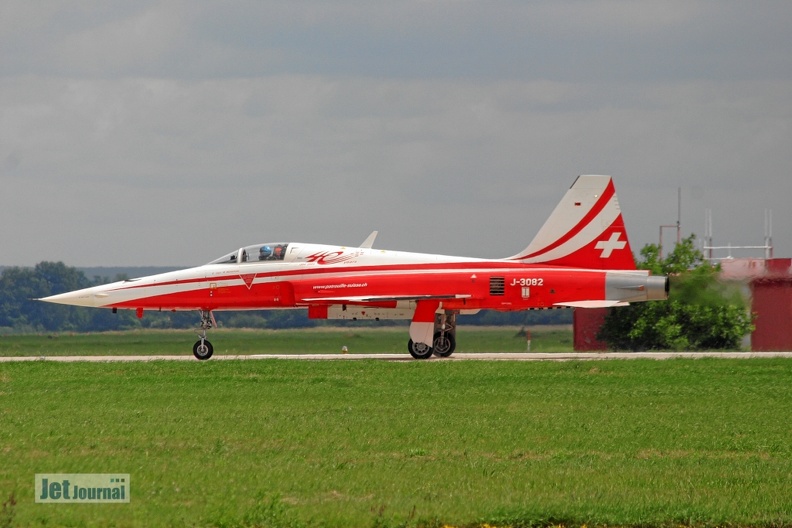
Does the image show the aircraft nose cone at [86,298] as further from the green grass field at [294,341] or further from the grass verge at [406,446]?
the green grass field at [294,341]

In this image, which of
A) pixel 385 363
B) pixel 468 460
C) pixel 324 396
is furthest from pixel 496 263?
pixel 468 460

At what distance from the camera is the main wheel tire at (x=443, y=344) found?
100ft

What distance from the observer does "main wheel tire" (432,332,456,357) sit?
1203 inches

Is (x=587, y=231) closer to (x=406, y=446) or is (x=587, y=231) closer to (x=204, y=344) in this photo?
(x=204, y=344)

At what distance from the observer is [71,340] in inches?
2087

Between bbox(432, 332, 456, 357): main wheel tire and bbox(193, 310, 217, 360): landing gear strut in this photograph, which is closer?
bbox(193, 310, 217, 360): landing gear strut

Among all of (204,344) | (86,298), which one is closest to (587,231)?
(204,344)

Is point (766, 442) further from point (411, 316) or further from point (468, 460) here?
point (411, 316)

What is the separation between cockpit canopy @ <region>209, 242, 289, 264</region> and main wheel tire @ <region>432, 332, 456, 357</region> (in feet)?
14.6

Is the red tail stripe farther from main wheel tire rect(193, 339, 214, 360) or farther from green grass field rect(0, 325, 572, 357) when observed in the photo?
green grass field rect(0, 325, 572, 357)

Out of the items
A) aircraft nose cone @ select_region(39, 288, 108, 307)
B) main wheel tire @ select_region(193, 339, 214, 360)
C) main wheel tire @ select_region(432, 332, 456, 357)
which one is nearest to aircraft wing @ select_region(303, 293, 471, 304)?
main wheel tire @ select_region(432, 332, 456, 357)

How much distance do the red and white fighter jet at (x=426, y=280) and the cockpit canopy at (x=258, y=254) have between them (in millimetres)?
25

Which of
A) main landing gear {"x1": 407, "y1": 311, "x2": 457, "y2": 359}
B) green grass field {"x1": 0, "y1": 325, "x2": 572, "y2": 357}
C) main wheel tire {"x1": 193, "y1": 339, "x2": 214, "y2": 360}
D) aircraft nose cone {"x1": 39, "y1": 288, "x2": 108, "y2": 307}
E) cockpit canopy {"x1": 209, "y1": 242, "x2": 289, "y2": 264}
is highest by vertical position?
cockpit canopy {"x1": 209, "y1": 242, "x2": 289, "y2": 264}

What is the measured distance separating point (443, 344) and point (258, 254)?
519 centimetres
